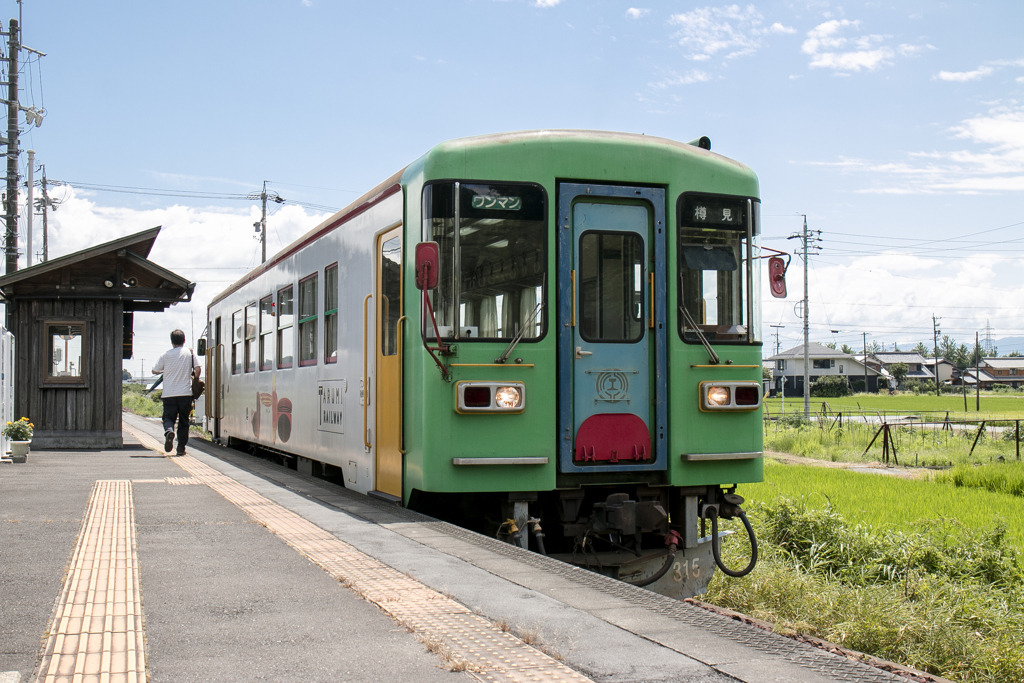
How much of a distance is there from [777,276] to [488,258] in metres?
2.15

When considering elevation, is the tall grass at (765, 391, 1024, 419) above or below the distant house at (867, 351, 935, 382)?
below

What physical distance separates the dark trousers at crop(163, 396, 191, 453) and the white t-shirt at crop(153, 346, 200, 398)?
0.13 m

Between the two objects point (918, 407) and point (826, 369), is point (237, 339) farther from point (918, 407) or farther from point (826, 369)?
point (826, 369)

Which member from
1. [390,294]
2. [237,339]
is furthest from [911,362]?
[390,294]

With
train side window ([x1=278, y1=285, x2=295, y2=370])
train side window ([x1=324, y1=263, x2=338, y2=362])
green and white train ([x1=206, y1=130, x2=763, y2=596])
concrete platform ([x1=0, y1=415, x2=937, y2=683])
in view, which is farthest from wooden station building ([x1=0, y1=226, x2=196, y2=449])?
green and white train ([x1=206, y1=130, x2=763, y2=596])

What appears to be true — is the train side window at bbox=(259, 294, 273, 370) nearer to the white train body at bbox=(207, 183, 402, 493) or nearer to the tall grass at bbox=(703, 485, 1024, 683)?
the white train body at bbox=(207, 183, 402, 493)

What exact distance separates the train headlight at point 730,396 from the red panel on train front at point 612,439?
0.47m

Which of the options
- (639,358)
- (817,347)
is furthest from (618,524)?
(817,347)

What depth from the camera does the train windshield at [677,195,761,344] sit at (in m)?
6.69

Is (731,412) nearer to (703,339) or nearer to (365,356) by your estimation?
(703,339)

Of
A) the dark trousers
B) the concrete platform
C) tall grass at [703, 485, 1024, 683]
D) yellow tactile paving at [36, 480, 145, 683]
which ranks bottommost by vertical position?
tall grass at [703, 485, 1024, 683]

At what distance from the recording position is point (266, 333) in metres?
12.3

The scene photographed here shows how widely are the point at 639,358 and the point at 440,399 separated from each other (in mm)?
1397

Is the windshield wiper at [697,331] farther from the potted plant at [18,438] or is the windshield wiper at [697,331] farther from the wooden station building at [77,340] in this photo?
the wooden station building at [77,340]
